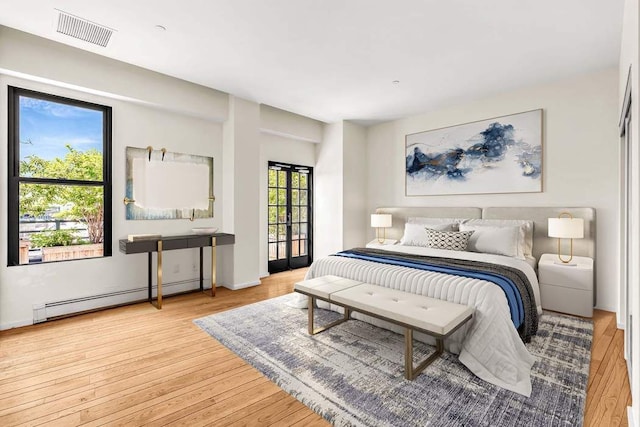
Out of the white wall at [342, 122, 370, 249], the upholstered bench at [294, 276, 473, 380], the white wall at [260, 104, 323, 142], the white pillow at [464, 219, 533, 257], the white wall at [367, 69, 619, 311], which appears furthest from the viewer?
the white wall at [342, 122, 370, 249]

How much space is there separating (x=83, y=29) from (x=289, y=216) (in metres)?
3.70

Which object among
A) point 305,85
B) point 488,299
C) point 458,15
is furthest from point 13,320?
point 458,15

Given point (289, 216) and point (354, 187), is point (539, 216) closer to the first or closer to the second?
point (354, 187)

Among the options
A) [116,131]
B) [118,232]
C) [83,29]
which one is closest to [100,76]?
[116,131]

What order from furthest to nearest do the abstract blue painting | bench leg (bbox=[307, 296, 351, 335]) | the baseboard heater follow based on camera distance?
1. the abstract blue painting
2. the baseboard heater
3. bench leg (bbox=[307, 296, 351, 335])

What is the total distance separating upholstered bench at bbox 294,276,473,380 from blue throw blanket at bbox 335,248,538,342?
384 mm

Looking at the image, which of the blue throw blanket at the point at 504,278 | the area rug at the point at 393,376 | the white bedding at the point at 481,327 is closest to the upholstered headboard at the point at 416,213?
the blue throw blanket at the point at 504,278

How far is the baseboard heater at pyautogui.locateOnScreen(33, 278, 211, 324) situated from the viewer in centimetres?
316

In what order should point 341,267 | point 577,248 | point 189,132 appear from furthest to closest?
point 189,132
point 577,248
point 341,267

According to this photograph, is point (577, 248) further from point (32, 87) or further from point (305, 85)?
Result: point (32, 87)

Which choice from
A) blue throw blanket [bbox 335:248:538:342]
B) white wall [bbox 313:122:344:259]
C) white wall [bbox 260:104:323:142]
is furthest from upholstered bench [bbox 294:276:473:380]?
white wall [bbox 260:104:323:142]

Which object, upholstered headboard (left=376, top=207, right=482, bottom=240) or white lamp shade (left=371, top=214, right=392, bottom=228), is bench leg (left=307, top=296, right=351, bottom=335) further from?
upholstered headboard (left=376, top=207, right=482, bottom=240)

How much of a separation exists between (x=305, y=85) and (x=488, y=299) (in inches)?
121

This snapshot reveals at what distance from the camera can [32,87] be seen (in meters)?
3.10
